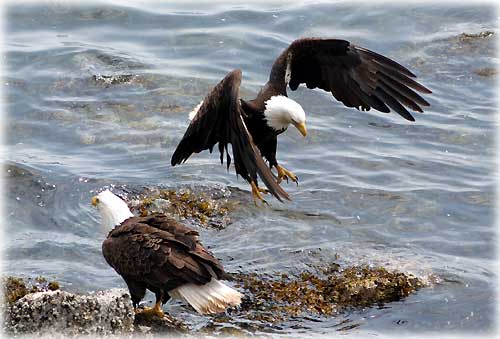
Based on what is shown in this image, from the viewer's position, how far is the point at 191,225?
8406mm

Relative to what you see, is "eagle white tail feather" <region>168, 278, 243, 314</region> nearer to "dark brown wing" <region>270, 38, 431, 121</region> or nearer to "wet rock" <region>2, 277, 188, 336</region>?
"wet rock" <region>2, 277, 188, 336</region>

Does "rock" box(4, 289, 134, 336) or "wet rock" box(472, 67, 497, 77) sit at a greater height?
"wet rock" box(472, 67, 497, 77)

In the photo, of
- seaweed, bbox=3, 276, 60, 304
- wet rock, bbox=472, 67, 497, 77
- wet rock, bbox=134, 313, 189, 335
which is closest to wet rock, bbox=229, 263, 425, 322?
wet rock, bbox=134, 313, 189, 335

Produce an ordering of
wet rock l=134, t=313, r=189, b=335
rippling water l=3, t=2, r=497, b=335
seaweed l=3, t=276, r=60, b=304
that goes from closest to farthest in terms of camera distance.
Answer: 1. wet rock l=134, t=313, r=189, b=335
2. seaweed l=3, t=276, r=60, b=304
3. rippling water l=3, t=2, r=497, b=335

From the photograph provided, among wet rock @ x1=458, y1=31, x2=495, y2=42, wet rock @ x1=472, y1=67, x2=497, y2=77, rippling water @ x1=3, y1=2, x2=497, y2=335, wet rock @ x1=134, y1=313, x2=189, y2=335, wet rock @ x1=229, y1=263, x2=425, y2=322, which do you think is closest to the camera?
wet rock @ x1=134, y1=313, x2=189, y2=335

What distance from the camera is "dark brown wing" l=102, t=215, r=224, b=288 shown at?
253 inches

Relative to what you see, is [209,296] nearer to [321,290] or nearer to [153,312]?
[153,312]

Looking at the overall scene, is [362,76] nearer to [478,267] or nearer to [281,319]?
[478,267]

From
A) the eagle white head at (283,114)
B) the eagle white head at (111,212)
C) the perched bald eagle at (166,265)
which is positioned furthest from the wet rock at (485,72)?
the perched bald eagle at (166,265)

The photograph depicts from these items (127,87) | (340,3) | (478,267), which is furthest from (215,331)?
(340,3)

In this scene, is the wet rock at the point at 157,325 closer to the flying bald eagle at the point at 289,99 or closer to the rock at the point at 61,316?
the rock at the point at 61,316

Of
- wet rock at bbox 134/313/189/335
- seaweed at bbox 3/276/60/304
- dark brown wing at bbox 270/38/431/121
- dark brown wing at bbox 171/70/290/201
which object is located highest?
dark brown wing at bbox 270/38/431/121

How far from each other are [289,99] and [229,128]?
1.20 meters

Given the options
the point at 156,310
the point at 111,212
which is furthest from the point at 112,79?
the point at 156,310
